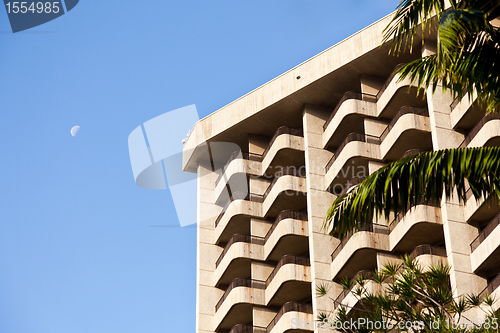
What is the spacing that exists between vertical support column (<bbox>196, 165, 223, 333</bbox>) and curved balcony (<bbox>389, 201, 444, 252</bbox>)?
14719 mm

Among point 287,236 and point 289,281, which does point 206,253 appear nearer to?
point 287,236

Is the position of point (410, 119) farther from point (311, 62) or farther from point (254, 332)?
point (254, 332)

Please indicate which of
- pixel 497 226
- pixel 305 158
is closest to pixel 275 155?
pixel 305 158

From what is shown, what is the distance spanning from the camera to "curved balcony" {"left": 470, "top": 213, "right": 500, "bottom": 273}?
1163 inches

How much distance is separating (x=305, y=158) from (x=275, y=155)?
7.27ft

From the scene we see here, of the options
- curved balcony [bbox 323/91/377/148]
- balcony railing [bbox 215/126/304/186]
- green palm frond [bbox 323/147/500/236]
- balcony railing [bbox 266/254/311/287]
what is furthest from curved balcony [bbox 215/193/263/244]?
green palm frond [bbox 323/147/500/236]

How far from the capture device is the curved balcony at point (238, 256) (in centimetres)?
4259

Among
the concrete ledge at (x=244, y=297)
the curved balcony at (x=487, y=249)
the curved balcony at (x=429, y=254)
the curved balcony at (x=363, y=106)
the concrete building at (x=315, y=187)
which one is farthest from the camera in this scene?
the concrete ledge at (x=244, y=297)

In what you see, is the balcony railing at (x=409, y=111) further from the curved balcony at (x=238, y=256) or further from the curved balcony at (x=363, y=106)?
the curved balcony at (x=238, y=256)

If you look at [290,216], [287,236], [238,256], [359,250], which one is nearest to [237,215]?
[238,256]

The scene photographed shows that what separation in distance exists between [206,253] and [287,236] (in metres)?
8.40

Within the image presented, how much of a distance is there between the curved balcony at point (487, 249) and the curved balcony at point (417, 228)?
2424 millimetres

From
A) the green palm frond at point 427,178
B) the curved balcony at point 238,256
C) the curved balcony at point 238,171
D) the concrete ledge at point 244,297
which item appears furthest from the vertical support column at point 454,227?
the green palm frond at point 427,178

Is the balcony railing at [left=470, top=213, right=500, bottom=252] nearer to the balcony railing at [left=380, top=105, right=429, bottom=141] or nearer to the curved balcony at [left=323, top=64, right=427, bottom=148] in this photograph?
the balcony railing at [left=380, top=105, right=429, bottom=141]
